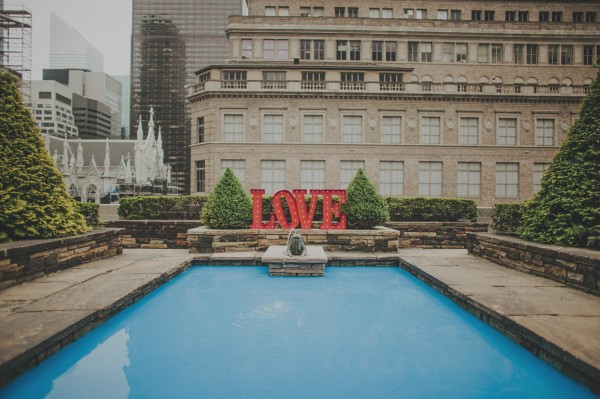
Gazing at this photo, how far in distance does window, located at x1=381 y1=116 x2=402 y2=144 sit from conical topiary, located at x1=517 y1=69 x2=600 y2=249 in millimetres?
18478

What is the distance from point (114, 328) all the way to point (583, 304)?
25.1 ft

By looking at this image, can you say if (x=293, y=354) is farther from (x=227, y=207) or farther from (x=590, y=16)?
(x=590, y=16)

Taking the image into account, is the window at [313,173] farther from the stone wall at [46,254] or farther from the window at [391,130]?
the stone wall at [46,254]

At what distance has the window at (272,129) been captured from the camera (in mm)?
26062

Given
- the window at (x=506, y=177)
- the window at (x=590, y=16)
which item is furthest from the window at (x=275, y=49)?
the window at (x=590, y=16)

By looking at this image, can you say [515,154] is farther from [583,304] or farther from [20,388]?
[20,388]

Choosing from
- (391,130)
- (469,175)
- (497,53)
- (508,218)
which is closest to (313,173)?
(391,130)

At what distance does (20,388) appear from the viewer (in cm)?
337

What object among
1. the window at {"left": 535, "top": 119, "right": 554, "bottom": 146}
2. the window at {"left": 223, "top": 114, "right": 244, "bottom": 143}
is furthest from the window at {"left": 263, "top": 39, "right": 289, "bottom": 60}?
the window at {"left": 535, "top": 119, "right": 554, "bottom": 146}

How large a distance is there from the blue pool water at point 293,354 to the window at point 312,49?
30573 millimetres

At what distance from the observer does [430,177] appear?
26.3 metres

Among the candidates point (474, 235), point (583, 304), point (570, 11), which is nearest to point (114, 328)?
point (583, 304)

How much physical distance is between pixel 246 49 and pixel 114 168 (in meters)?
26.3

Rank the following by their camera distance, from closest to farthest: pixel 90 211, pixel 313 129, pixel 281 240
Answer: pixel 281 240
pixel 90 211
pixel 313 129
